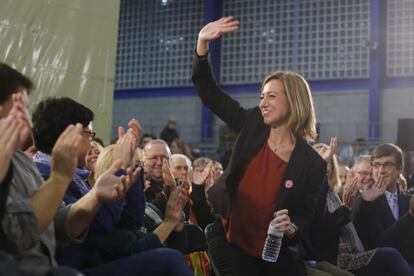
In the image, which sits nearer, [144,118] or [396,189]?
[396,189]

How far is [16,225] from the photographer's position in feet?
6.54

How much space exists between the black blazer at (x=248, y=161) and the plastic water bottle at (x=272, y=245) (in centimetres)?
16

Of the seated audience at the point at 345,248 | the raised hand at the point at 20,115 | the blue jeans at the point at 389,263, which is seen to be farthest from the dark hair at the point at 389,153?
the raised hand at the point at 20,115

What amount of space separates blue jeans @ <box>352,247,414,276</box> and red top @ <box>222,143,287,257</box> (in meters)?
1.51

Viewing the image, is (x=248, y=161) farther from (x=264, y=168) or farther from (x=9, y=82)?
(x=9, y=82)

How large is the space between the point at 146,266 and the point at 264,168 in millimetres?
758

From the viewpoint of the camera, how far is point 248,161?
3006mm

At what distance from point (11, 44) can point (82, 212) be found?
3.24 metres

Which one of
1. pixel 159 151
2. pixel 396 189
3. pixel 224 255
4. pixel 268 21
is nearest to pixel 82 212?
pixel 224 255

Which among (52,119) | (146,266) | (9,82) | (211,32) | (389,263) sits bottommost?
(389,263)

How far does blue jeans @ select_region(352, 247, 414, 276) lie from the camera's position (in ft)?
13.5

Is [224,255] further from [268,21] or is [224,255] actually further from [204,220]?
[268,21]

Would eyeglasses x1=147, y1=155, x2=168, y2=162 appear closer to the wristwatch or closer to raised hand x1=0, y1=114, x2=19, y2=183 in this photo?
the wristwatch

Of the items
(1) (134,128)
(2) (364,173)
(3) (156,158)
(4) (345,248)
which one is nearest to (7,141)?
(1) (134,128)
